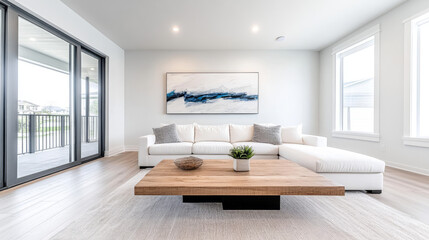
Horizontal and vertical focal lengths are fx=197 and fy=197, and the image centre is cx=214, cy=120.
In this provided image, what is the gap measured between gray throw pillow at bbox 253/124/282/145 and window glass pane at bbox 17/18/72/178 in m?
3.42

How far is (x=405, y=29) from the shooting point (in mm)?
3145

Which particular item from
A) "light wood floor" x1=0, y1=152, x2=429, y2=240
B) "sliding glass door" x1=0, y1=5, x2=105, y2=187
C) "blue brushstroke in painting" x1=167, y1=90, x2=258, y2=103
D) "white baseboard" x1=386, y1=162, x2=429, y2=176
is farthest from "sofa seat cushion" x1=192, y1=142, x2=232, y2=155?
"white baseboard" x1=386, y1=162, x2=429, y2=176

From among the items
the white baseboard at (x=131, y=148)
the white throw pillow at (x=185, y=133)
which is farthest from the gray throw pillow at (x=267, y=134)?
the white baseboard at (x=131, y=148)

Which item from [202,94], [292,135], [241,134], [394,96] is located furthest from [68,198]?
[394,96]

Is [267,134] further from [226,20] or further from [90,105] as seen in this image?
[90,105]

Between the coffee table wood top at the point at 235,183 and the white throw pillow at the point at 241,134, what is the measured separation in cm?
191

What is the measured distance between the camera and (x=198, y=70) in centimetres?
518

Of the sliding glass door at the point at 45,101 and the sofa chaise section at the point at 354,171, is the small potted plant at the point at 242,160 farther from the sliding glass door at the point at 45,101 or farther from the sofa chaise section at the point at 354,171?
the sliding glass door at the point at 45,101

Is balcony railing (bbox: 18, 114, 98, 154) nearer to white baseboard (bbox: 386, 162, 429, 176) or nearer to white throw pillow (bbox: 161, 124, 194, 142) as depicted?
white throw pillow (bbox: 161, 124, 194, 142)

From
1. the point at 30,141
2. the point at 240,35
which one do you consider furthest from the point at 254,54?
the point at 30,141

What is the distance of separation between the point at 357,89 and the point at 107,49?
560 centimetres

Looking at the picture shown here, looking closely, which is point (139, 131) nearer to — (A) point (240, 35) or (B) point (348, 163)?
(A) point (240, 35)

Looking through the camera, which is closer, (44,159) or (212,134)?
(44,159)

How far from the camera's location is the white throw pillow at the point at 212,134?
12.9 ft
